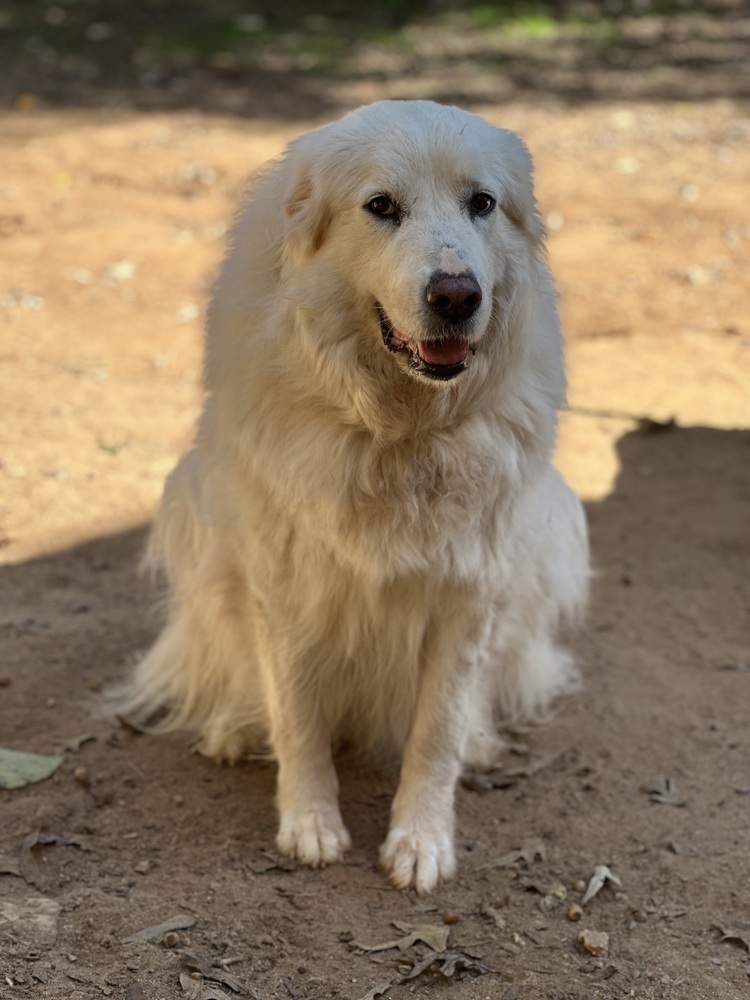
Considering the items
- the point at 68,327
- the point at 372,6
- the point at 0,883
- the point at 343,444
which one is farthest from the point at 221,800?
the point at 372,6

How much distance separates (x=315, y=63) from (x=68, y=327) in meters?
5.94

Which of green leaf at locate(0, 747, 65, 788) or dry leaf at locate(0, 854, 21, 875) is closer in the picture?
dry leaf at locate(0, 854, 21, 875)

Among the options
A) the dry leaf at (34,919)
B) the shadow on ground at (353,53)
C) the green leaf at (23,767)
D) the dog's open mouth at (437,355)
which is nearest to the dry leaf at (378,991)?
the dry leaf at (34,919)

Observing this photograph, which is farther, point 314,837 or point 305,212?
point 314,837

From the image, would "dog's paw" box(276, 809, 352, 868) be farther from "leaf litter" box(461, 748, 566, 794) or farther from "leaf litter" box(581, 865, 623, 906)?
"leaf litter" box(581, 865, 623, 906)

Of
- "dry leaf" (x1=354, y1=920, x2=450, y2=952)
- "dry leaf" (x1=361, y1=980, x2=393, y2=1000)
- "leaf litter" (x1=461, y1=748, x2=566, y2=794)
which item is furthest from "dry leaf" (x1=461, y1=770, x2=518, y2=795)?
"dry leaf" (x1=361, y1=980, x2=393, y2=1000)

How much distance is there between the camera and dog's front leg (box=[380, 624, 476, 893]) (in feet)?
9.91

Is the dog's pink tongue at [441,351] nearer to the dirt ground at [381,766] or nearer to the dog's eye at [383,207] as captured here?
the dog's eye at [383,207]

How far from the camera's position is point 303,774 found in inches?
125

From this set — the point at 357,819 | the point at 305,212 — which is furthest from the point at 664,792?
the point at 305,212

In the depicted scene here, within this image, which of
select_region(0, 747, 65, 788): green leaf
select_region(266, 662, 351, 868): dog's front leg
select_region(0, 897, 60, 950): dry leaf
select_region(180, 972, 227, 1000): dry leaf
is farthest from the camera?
select_region(0, 747, 65, 788): green leaf

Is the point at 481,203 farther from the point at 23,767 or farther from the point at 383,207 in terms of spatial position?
the point at 23,767

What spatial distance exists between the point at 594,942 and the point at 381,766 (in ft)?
3.14

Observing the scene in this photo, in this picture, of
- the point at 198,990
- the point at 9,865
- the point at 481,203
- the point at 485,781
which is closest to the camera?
the point at 198,990
